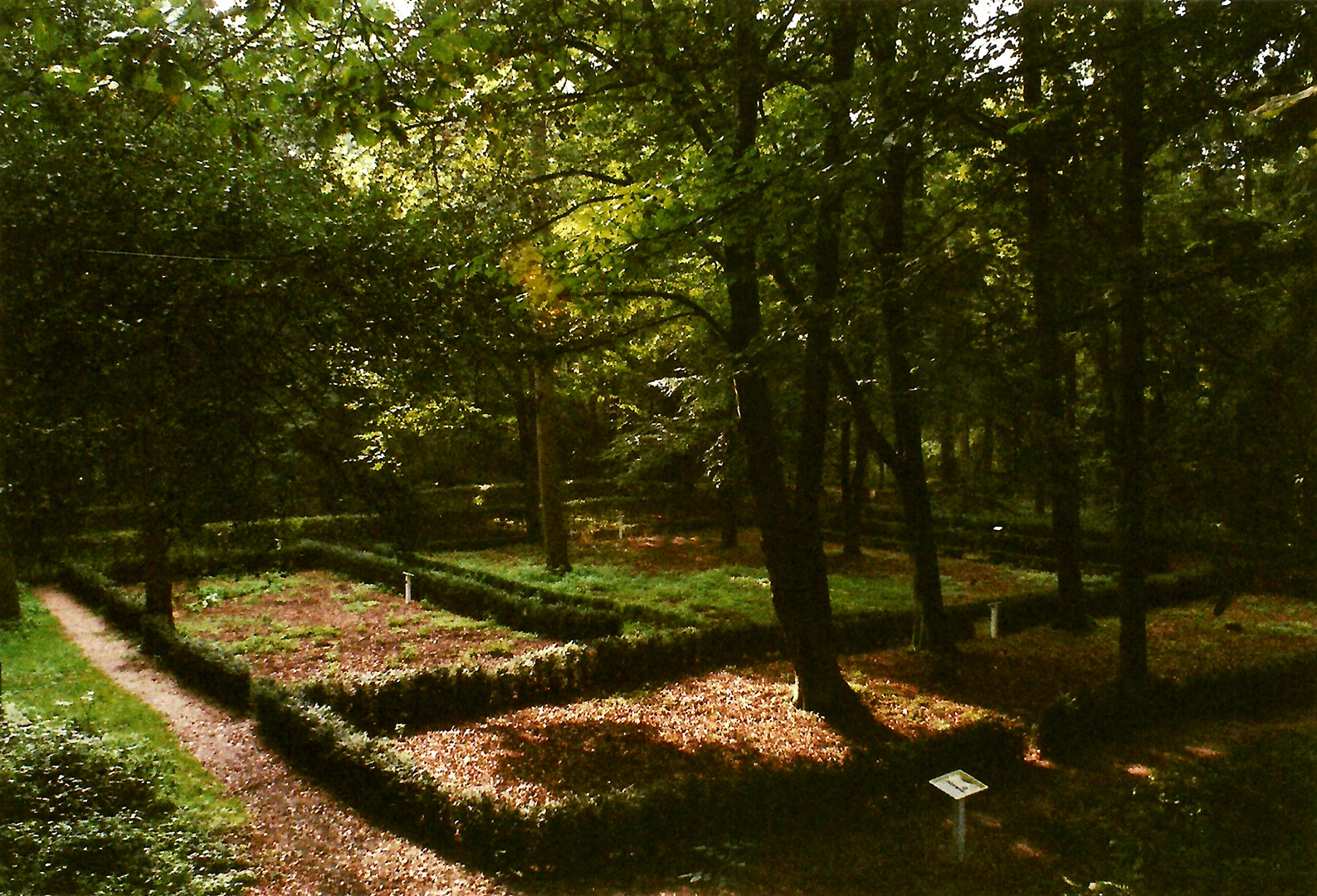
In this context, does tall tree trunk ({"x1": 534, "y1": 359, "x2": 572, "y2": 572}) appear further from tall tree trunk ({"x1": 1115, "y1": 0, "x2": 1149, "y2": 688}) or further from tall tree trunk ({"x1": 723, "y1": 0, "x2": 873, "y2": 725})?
tall tree trunk ({"x1": 1115, "y1": 0, "x2": 1149, "y2": 688})

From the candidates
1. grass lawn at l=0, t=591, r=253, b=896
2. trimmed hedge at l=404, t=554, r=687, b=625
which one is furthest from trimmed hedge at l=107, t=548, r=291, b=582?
grass lawn at l=0, t=591, r=253, b=896

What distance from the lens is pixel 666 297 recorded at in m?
10.0

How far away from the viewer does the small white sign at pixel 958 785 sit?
6.20 meters

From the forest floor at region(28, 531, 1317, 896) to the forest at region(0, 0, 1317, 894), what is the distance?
151 millimetres

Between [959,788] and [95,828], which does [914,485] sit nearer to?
[959,788]

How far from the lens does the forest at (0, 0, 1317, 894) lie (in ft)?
20.5

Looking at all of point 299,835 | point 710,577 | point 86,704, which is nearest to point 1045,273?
point 299,835

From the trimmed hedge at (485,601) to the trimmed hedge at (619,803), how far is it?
19.4 feet

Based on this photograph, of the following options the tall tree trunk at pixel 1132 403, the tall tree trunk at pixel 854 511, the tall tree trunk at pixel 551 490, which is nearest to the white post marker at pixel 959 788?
the tall tree trunk at pixel 1132 403

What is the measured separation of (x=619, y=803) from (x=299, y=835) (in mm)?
3094

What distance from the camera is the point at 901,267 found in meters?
8.30

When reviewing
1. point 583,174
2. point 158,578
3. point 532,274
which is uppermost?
point 583,174

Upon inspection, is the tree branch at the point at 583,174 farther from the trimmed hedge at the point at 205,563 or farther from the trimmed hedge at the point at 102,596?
the trimmed hedge at the point at 205,563

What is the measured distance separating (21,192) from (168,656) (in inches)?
348
